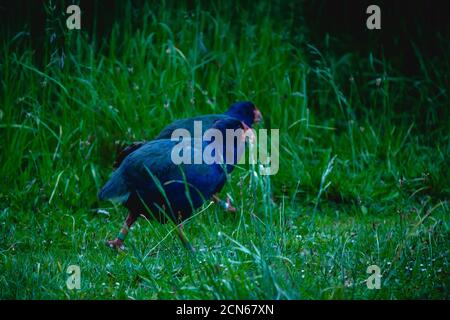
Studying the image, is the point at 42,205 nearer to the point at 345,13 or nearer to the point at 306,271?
the point at 306,271

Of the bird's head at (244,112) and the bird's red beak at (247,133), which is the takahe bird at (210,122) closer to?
the bird's head at (244,112)

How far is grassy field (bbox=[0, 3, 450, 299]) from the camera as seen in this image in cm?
379

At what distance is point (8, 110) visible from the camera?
18.9 ft

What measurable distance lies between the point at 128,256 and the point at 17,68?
7.92 ft

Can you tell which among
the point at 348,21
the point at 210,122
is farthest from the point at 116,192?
the point at 348,21

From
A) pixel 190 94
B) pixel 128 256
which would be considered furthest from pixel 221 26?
pixel 128 256

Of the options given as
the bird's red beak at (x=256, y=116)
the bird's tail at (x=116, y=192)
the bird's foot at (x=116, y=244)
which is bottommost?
the bird's foot at (x=116, y=244)

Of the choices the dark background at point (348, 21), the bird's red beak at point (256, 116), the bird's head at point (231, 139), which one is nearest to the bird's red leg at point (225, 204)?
the bird's head at point (231, 139)

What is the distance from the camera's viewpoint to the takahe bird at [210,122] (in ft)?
15.6

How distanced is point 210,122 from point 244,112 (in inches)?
21.4

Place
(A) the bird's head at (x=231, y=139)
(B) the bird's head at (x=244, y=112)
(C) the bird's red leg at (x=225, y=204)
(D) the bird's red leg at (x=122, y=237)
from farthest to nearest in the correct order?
(B) the bird's head at (x=244, y=112) → (C) the bird's red leg at (x=225, y=204) → (A) the bird's head at (x=231, y=139) → (D) the bird's red leg at (x=122, y=237)

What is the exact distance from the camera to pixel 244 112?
551 centimetres

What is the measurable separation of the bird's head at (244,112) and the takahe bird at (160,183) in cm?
100

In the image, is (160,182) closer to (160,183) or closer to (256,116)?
(160,183)
